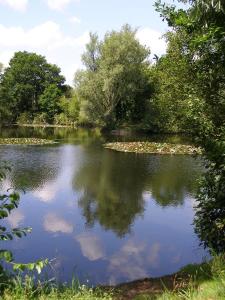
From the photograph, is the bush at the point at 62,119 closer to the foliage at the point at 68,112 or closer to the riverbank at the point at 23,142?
the foliage at the point at 68,112

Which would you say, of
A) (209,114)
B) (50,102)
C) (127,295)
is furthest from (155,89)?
(127,295)

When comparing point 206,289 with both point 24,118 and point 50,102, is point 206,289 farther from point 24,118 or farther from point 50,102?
point 50,102

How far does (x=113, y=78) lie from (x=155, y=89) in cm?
806

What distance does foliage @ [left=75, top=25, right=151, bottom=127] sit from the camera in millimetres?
59062

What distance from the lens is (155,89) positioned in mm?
63250

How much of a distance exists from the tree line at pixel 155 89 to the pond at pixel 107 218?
1526 millimetres

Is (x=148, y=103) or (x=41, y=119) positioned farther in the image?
(x=41, y=119)

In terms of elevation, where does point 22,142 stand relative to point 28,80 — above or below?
below

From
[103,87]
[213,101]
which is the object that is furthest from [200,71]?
[103,87]

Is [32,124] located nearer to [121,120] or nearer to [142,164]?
[121,120]

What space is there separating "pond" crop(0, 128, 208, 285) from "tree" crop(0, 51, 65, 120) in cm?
6014

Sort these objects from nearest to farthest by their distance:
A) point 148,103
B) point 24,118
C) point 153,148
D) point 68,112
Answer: point 153,148 → point 148,103 → point 68,112 → point 24,118

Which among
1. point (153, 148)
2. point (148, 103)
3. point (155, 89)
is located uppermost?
point (155, 89)

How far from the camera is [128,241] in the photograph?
47.6ft
